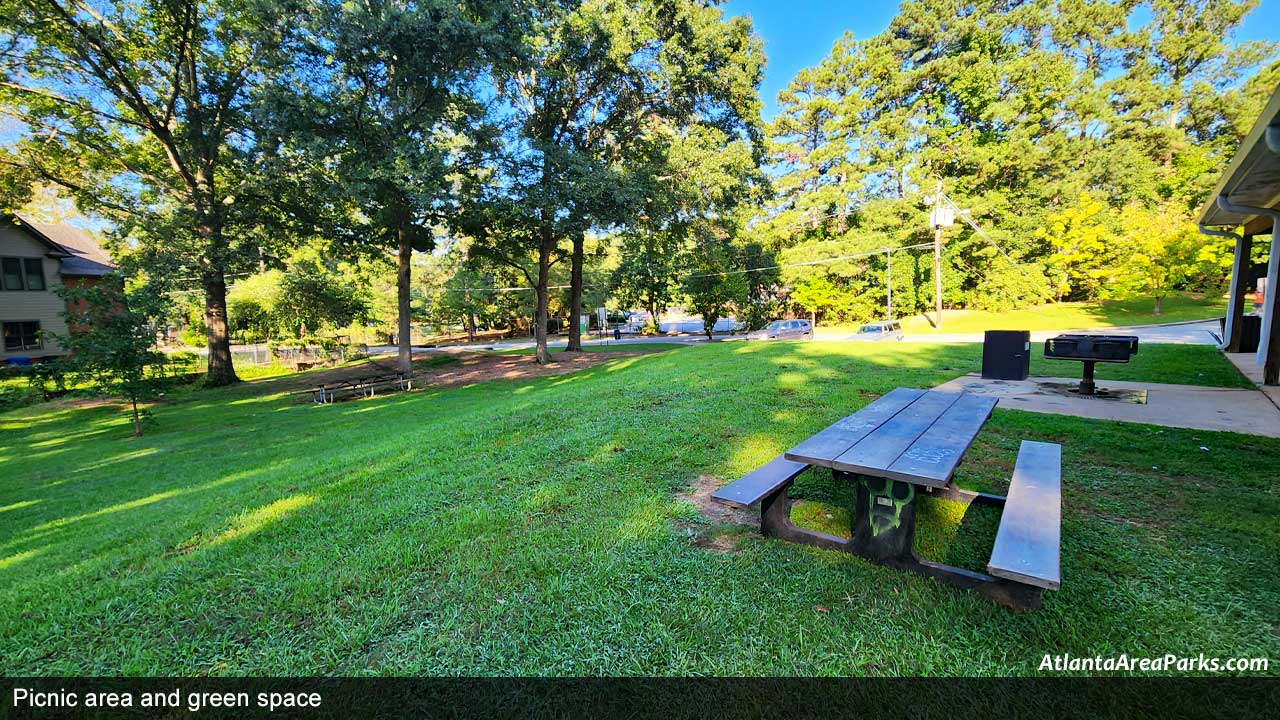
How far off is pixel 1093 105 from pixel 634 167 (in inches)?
1315

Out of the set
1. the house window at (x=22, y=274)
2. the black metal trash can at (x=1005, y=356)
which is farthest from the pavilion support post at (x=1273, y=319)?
the house window at (x=22, y=274)

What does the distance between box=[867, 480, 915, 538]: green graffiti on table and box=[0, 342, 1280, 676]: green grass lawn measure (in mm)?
230

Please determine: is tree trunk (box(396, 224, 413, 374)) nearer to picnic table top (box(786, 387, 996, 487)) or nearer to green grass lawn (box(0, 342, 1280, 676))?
green grass lawn (box(0, 342, 1280, 676))

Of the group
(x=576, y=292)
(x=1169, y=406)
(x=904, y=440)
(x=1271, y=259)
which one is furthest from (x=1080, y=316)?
(x=904, y=440)

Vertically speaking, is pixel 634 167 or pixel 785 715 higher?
pixel 634 167

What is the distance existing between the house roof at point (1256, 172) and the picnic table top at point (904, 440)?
285 centimetres

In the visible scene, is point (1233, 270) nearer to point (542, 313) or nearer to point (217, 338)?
point (542, 313)

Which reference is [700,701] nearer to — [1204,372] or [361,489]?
[361,489]

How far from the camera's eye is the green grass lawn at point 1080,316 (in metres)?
22.7

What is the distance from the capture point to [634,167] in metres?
17.6

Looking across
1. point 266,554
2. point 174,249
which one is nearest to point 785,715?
point 266,554

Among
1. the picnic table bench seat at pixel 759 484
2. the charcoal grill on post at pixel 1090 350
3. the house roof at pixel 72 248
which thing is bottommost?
the picnic table bench seat at pixel 759 484

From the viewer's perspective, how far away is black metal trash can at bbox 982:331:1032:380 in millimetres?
7312
